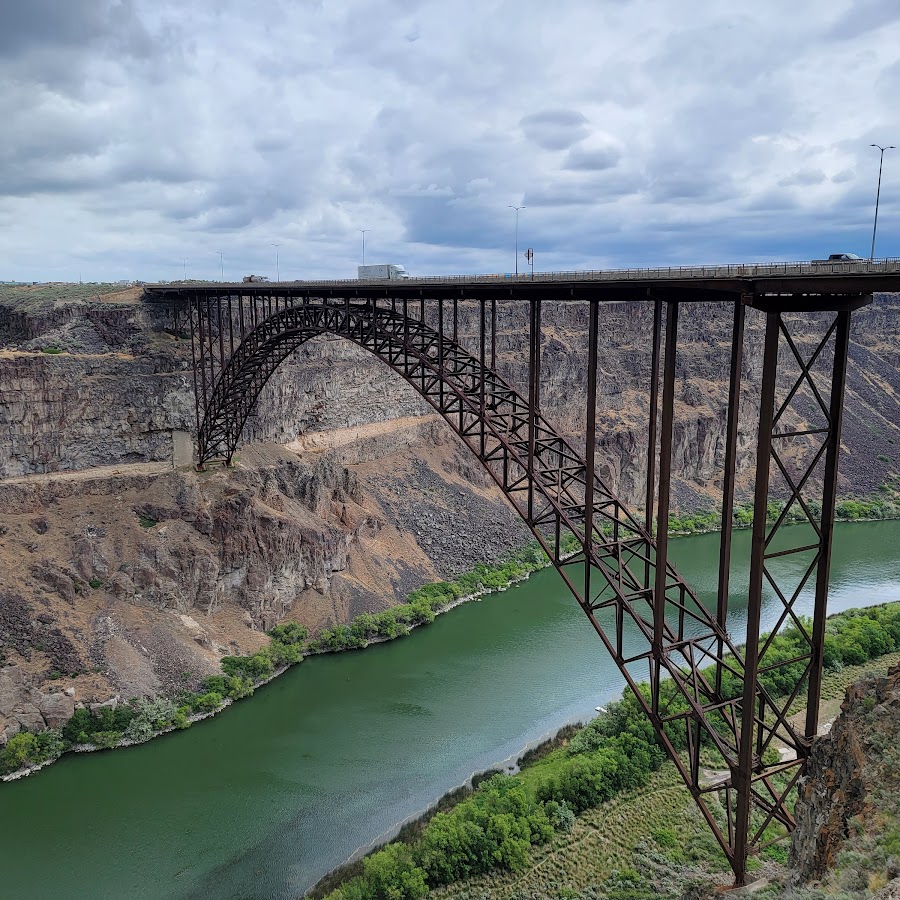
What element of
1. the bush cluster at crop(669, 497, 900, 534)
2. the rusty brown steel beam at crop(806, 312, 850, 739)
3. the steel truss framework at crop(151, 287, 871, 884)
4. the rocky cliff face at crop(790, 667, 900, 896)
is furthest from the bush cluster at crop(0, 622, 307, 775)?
the bush cluster at crop(669, 497, 900, 534)

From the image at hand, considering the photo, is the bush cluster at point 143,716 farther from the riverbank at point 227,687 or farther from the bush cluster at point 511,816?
the bush cluster at point 511,816

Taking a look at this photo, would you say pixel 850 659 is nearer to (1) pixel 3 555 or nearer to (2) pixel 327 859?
(2) pixel 327 859

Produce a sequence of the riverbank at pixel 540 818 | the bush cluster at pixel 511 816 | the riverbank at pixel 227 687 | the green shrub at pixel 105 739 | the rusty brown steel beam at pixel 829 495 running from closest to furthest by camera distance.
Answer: the rusty brown steel beam at pixel 829 495 < the bush cluster at pixel 511 816 < the riverbank at pixel 540 818 < the riverbank at pixel 227 687 < the green shrub at pixel 105 739

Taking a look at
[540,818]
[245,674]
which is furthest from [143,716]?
[540,818]

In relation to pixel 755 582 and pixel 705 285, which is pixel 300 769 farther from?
pixel 705 285

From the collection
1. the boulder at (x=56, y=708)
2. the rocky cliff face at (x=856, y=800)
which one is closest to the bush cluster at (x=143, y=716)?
the boulder at (x=56, y=708)

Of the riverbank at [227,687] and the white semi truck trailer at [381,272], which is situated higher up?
the white semi truck trailer at [381,272]

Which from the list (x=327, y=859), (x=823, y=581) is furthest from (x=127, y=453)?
(x=823, y=581)
